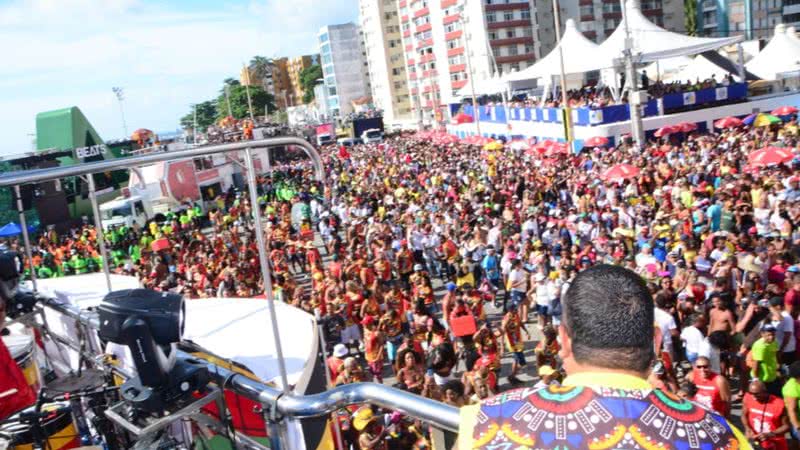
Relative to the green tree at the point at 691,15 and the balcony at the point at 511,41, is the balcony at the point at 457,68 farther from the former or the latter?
the green tree at the point at 691,15

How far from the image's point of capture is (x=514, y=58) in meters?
69.4

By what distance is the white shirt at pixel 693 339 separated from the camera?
7789 mm

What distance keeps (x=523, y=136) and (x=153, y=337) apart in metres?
35.7

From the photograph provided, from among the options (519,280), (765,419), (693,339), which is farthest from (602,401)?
(519,280)

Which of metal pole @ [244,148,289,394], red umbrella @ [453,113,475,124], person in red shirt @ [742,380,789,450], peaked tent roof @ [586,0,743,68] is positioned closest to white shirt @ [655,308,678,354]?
person in red shirt @ [742,380,789,450]

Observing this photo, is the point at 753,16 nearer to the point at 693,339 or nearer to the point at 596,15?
the point at 596,15

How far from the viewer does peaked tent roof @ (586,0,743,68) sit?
3209cm

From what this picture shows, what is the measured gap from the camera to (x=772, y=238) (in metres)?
11.0

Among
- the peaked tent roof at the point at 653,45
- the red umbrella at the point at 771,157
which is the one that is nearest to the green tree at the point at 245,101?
the peaked tent roof at the point at 653,45

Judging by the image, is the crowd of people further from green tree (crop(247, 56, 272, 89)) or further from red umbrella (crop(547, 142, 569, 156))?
green tree (crop(247, 56, 272, 89))

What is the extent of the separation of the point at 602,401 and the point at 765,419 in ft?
18.9

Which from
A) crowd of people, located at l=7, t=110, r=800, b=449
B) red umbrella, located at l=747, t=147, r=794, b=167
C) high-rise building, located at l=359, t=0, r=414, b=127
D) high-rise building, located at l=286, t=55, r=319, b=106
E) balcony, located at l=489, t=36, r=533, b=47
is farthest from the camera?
high-rise building, located at l=286, t=55, r=319, b=106

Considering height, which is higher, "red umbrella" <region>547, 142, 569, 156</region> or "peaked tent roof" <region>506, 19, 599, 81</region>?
"peaked tent roof" <region>506, 19, 599, 81</region>

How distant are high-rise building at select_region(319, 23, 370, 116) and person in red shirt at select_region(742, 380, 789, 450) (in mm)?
116855
